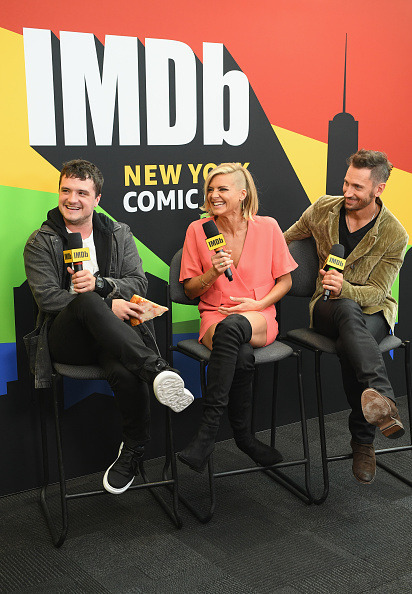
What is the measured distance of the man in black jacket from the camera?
2.62 metres

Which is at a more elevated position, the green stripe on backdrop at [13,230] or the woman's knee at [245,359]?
the green stripe on backdrop at [13,230]

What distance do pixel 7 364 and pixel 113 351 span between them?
0.69 metres

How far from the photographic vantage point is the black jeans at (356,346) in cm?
279

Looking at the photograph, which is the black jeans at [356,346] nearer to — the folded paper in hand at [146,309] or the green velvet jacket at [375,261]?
the green velvet jacket at [375,261]

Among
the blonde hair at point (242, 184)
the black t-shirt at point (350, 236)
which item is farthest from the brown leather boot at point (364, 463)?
the blonde hair at point (242, 184)

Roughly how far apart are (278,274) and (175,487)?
3.64ft

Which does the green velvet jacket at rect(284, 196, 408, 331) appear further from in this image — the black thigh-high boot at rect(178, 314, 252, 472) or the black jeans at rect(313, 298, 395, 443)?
the black thigh-high boot at rect(178, 314, 252, 472)

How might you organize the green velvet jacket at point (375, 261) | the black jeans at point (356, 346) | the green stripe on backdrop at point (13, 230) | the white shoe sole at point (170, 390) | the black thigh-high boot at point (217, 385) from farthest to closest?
the green velvet jacket at point (375, 261)
the green stripe on backdrop at point (13, 230)
the black jeans at point (356, 346)
the black thigh-high boot at point (217, 385)
the white shoe sole at point (170, 390)

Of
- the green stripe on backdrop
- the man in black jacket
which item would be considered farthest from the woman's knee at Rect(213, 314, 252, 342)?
the green stripe on backdrop

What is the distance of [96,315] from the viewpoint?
2.64 metres

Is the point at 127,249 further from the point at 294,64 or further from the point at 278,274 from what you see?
the point at 294,64

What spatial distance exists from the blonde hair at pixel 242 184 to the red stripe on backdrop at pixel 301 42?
64 centimetres

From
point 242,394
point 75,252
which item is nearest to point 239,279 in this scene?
point 242,394

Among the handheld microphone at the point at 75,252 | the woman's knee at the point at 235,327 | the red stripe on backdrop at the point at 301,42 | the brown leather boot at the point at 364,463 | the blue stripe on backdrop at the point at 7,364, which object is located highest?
the red stripe on backdrop at the point at 301,42
